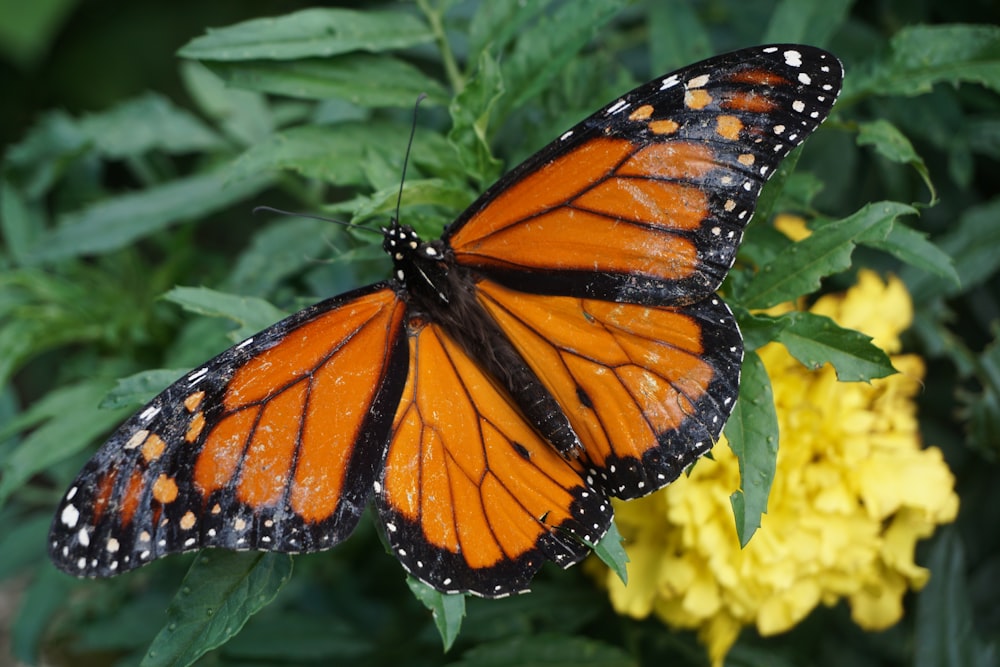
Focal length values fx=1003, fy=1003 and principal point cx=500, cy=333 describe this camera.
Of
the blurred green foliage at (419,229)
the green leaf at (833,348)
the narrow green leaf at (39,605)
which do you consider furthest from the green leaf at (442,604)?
the narrow green leaf at (39,605)

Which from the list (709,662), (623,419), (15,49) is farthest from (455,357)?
(15,49)

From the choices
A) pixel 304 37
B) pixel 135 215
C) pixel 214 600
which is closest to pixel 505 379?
pixel 214 600

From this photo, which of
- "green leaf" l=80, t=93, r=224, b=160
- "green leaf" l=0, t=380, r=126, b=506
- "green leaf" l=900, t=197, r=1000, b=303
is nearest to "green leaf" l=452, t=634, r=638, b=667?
"green leaf" l=0, t=380, r=126, b=506

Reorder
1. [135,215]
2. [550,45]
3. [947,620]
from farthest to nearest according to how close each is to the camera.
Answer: [135,215]
[947,620]
[550,45]

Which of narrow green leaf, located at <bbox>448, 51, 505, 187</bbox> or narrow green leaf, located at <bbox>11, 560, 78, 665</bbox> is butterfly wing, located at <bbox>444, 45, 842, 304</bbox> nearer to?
narrow green leaf, located at <bbox>448, 51, 505, 187</bbox>

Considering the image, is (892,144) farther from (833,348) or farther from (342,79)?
(342,79)

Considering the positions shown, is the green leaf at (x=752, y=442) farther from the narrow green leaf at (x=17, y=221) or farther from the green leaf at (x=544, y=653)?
the narrow green leaf at (x=17, y=221)

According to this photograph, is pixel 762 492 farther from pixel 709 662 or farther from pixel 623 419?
pixel 709 662
